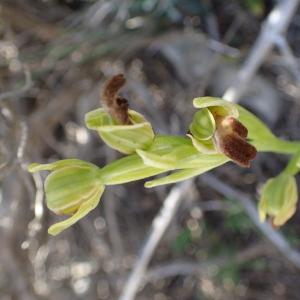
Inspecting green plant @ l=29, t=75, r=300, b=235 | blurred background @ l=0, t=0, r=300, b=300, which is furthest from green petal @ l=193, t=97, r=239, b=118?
blurred background @ l=0, t=0, r=300, b=300

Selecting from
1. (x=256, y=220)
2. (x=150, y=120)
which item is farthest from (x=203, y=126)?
(x=150, y=120)

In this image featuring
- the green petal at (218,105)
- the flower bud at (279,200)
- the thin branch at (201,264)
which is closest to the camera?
the green petal at (218,105)

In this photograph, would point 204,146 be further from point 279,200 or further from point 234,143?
point 279,200

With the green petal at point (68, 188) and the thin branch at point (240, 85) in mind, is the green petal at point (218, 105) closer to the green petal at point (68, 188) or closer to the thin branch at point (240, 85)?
the green petal at point (68, 188)

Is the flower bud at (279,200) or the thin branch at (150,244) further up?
the flower bud at (279,200)

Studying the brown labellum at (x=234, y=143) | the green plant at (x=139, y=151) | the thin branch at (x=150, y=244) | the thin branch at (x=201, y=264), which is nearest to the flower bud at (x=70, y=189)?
the green plant at (x=139, y=151)

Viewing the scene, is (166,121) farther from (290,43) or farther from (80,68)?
(290,43)

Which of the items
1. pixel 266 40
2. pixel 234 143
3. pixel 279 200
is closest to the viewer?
pixel 234 143
